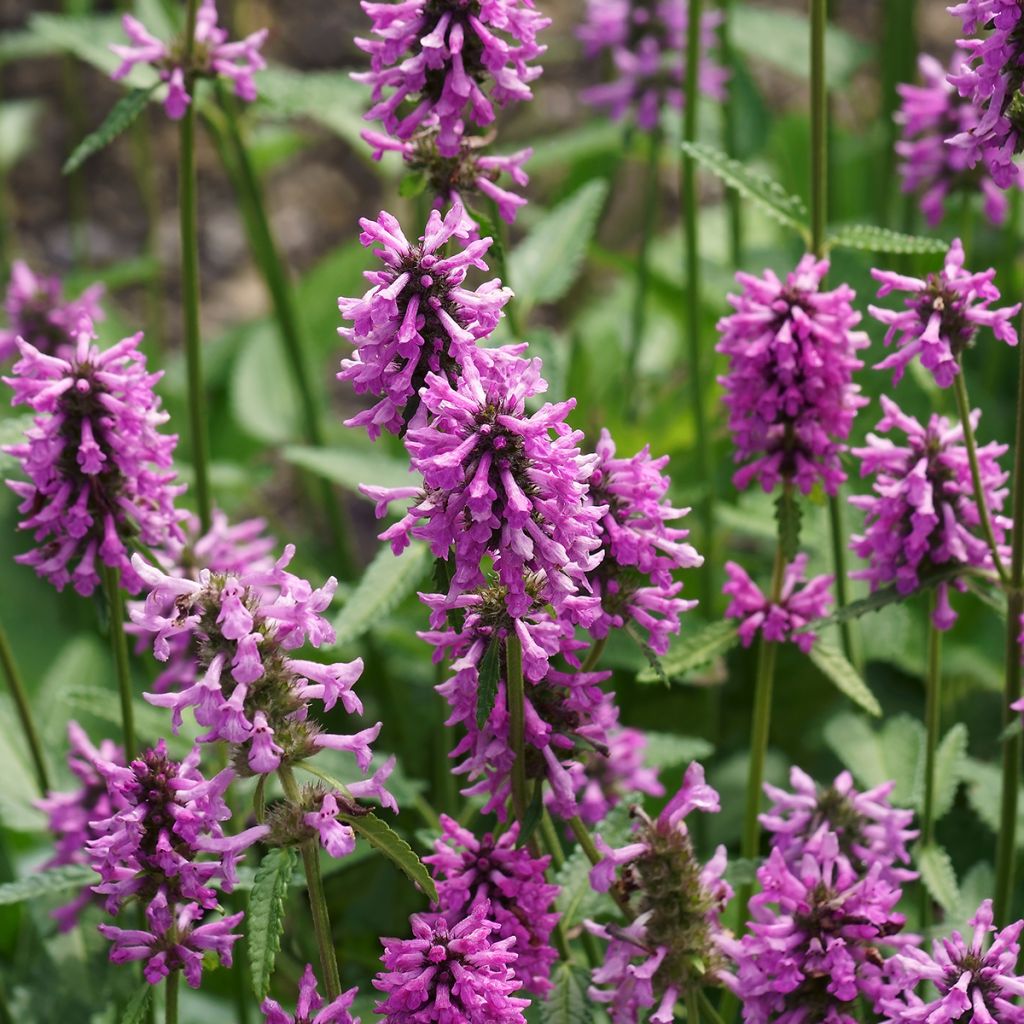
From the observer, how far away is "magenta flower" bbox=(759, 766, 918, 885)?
2816mm

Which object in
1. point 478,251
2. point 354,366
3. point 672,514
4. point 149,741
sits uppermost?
point 478,251

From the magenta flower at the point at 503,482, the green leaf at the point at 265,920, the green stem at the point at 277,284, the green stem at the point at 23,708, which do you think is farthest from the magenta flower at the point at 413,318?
the green stem at the point at 277,284

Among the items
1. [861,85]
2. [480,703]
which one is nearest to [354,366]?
[480,703]

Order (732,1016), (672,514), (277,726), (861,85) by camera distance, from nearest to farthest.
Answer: (277,726), (672,514), (732,1016), (861,85)

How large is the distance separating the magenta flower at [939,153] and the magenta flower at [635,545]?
195cm

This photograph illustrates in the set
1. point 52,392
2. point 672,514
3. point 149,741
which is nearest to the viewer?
point 672,514

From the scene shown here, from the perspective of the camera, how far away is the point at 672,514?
245 centimetres

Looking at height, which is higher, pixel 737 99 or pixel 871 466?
pixel 737 99

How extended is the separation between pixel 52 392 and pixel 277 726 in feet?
2.63

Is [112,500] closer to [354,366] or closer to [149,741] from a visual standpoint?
[354,366]

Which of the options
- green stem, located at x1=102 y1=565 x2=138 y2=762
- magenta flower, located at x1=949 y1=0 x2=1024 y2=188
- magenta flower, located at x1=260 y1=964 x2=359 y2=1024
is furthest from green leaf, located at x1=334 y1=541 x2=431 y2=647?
magenta flower, located at x1=949 y1=0 x2=1024 y2=188

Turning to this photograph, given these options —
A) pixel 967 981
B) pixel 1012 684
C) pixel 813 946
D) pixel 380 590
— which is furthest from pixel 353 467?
pixel 967 981

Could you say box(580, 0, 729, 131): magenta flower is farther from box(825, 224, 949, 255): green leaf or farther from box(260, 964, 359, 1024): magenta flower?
box(260, 964, 359, 1024): magenta flower

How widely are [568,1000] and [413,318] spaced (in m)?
1.11
